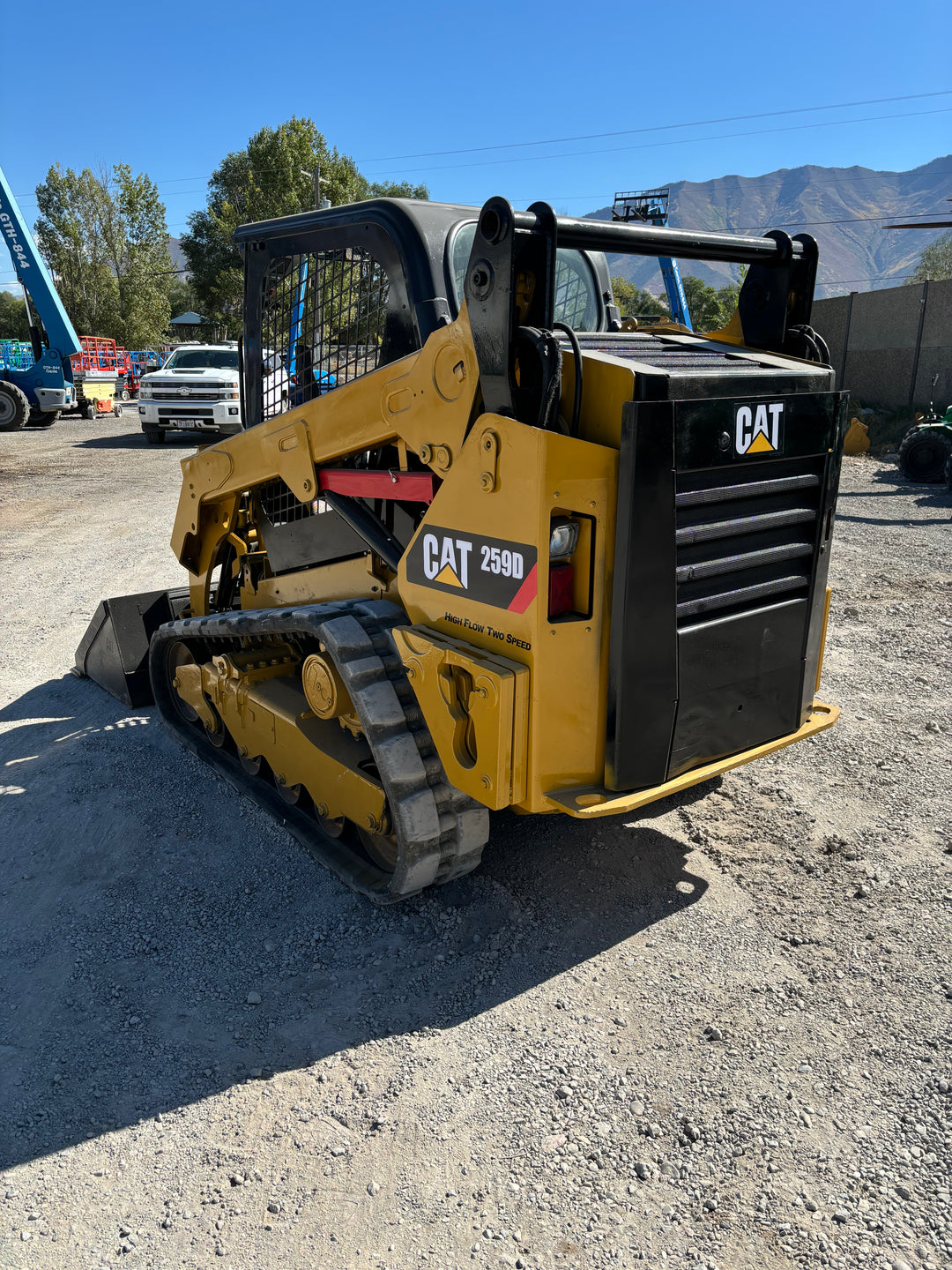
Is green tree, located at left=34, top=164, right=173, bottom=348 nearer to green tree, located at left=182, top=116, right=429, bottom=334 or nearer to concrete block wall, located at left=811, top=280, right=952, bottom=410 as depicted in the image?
green tree, located at left=182, top=116, right=429, bottom=334

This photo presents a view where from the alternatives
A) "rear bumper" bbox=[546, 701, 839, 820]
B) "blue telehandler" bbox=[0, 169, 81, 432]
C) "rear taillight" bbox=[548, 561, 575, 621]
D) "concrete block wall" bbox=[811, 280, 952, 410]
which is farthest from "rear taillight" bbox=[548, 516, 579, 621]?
"blue telehandler" bbox=[0, 169, 81, 432]

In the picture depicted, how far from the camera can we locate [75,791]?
173 inches

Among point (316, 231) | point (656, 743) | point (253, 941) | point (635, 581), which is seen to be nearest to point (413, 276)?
point (316, 231)

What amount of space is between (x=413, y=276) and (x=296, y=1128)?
2.81m

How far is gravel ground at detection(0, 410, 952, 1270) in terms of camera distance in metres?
2.21

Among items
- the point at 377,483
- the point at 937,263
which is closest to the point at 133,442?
the point at 377,483

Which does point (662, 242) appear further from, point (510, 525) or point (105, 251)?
point (105, 251)

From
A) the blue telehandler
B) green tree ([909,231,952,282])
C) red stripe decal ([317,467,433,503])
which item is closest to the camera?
red stripe decal ([317,467,433,503])

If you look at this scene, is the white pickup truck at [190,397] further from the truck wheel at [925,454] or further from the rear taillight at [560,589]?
the rear taillight at [560,589]

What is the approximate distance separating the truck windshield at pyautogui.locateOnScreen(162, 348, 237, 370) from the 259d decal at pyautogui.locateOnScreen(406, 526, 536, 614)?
15.7m

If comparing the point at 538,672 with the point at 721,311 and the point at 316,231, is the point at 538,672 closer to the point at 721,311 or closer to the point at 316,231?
the point at 316,231

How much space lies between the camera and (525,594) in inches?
105

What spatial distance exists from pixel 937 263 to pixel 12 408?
95.3 meters

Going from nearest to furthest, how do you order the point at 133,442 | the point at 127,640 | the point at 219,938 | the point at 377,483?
the point at 219,938
the point at 377,483
the point at 127,640
the point at 133,442
